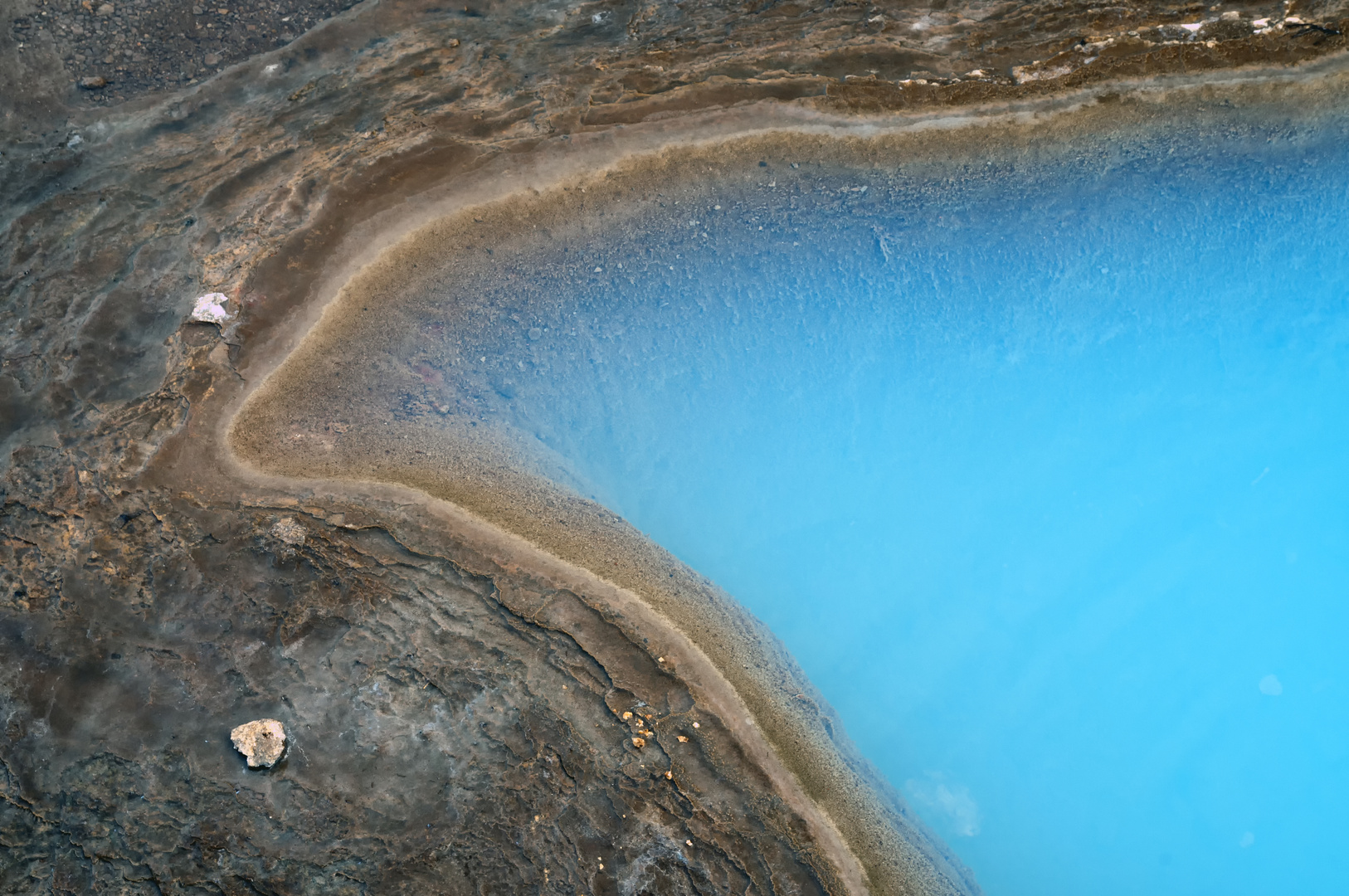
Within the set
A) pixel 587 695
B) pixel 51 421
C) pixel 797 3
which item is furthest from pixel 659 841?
pixel 797 3

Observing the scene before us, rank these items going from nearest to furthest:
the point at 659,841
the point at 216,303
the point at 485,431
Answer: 1. the point at 659,841
2. the point at 216,303
3. the point at 485,431

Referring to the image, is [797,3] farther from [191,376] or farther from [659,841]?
[659,841]

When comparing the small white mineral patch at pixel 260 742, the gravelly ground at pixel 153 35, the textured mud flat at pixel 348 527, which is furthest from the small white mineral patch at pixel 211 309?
the small white mineral patch at pixel 260 742

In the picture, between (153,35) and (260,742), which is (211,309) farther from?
(260,742)

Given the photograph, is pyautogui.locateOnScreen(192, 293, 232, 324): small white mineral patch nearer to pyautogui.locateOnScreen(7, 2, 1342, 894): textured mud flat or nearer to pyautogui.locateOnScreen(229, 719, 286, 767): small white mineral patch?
pyautogui.locateOnScreen(7, 2, 1342, 894): textured mud flat

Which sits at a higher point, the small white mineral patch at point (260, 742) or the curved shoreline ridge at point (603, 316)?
the curved shoreline ridge at point (603, 316)

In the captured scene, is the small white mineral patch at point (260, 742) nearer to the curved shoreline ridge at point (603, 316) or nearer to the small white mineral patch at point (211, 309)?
the curved shoreline ridge at point (603, 316)
